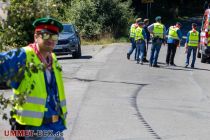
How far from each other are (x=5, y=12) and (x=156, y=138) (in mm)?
5441

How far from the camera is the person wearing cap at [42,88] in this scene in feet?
14.8

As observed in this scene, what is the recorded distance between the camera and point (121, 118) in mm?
10945

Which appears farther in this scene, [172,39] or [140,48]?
[140,48]

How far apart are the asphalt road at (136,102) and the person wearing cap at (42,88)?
4411 mm

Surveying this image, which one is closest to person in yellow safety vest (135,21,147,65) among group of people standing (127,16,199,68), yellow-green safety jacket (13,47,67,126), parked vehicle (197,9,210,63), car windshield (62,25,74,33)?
group of people standing (127,16,199,68)

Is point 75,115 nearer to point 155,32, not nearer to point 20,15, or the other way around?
Result: point 20,15

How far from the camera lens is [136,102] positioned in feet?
42.9

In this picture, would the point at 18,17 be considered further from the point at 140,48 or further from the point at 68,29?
the point at 68,29

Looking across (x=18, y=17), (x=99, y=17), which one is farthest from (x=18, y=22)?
(x=99, y=17)

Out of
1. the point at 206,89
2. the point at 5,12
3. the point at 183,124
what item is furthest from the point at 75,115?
the point at 5,12

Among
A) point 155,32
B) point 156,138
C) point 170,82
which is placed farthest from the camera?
point 155,32

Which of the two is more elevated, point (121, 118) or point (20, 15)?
point (20, 15)

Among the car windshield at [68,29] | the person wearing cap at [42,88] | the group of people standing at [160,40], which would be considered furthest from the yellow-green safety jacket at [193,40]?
the person wearing cap at [42,88]

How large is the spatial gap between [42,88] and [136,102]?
27.9 ft
